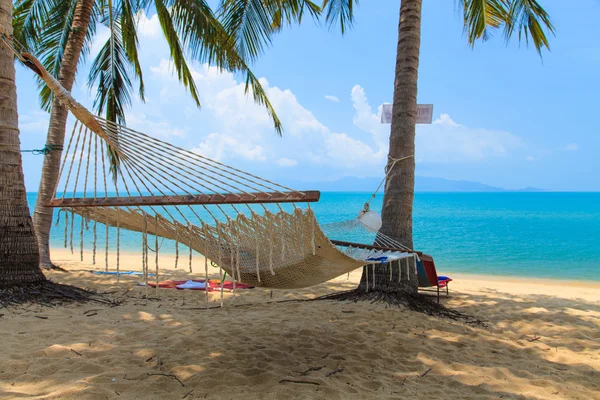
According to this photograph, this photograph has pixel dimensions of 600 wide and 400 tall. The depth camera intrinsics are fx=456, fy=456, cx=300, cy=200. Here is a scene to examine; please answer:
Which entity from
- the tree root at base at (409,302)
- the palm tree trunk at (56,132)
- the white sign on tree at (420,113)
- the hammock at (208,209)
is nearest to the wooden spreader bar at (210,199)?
the hammock at (208,209)

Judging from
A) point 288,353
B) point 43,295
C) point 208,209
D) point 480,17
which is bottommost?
point 288,353

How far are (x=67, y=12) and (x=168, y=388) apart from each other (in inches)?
189

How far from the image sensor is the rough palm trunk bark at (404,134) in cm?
318

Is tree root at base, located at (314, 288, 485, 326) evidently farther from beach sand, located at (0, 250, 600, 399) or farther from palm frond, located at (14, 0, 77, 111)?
palm frond, located at (14, 0, 77, 111)

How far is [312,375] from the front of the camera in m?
1.79

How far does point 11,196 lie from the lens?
8.82 feet

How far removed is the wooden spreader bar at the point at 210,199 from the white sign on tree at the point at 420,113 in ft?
6.19

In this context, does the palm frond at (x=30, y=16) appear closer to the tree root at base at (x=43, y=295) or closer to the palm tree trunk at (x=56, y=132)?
the palm tree trunk at (x=56, y=132)

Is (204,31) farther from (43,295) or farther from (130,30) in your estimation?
(43,295)

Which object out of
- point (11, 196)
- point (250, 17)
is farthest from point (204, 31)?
point (11, 196)

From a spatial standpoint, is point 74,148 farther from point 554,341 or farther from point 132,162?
point 554,341

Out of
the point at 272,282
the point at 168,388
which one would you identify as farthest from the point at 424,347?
the point at 168,388

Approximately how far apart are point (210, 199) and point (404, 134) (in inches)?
76.0

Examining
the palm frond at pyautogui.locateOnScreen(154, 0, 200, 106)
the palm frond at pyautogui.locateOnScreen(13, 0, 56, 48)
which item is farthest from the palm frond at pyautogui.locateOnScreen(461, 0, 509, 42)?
the palm frond at pyautogui.locateOnScreen(13, 0, 56, 48)
